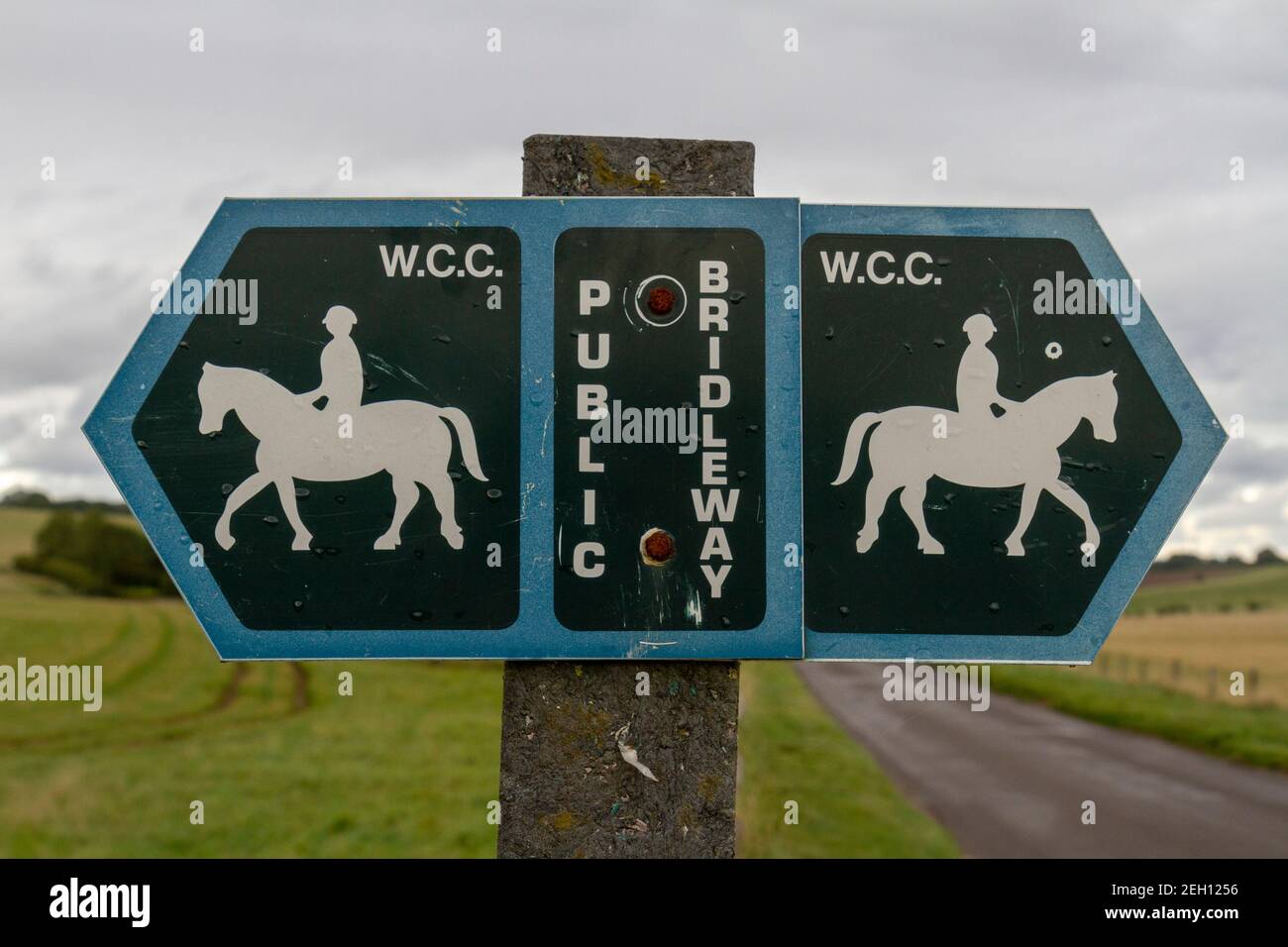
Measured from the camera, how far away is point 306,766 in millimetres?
23094

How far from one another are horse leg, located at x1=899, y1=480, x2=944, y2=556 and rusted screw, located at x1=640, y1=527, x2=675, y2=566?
0.46 metres

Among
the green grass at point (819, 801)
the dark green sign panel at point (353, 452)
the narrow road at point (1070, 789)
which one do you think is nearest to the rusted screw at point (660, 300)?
the dark green sign panel at point (353, 452)

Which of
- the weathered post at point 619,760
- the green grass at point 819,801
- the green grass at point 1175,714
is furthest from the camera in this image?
the green grass at point 1175,714

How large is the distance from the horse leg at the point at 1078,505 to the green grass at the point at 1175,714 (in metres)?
18.6

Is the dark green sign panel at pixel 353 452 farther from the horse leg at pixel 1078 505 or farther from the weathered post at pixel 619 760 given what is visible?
the horse leg at pixel 1078 505

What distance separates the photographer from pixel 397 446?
2.13m

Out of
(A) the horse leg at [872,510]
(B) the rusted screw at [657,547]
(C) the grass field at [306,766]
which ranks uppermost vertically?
(A) the horse leg at [872,510]

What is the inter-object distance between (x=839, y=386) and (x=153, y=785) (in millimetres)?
23791

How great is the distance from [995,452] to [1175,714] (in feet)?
78.2

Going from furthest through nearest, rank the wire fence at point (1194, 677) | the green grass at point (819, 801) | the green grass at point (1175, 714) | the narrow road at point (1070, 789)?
the wire fence at point (1194, 677) → the green grass at point (1175, 714) → the narrow road at point (1070, 789) → the green grass at point (819, 801)

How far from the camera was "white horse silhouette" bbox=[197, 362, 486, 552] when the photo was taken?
6.95 ft

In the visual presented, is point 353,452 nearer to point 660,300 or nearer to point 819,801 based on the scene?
point 660,300

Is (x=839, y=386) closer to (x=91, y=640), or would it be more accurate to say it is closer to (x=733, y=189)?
(x=733, y=189)

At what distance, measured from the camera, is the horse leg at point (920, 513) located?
2.14 meters
